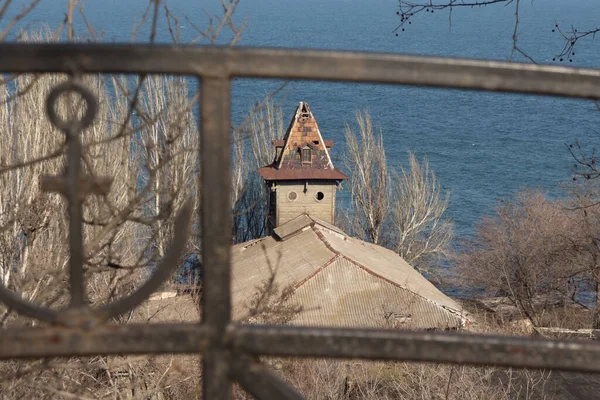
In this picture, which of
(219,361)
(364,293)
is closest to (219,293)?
(219,361)

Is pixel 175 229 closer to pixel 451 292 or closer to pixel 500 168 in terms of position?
pixel 451 292

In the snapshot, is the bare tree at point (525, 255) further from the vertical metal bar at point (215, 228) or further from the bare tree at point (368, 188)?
the vertical metal bar at point (215, 228)

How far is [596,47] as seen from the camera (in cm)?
9775

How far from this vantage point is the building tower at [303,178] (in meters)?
29.9

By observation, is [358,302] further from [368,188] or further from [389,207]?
[389,207]

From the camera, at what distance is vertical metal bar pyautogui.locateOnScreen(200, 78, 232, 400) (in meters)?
1.14

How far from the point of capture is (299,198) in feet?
99.2

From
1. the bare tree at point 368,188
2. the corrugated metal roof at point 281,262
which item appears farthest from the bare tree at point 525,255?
the corrugated metal roof at point 281,262

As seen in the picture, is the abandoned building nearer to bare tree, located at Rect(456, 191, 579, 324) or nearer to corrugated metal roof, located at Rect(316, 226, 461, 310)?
corrugated metal roof, located at Rect(316, 226, 461, 310)

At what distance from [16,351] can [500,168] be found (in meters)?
52.5

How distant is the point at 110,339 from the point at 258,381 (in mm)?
223

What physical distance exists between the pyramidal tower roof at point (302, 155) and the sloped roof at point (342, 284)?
3356 millimetres

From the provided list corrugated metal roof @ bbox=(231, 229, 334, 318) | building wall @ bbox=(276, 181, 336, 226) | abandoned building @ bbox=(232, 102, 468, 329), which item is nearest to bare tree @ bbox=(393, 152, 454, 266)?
abandoned building @ bbox=(232, 102, 468, 329)

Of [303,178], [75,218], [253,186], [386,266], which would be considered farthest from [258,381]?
[253,186]
